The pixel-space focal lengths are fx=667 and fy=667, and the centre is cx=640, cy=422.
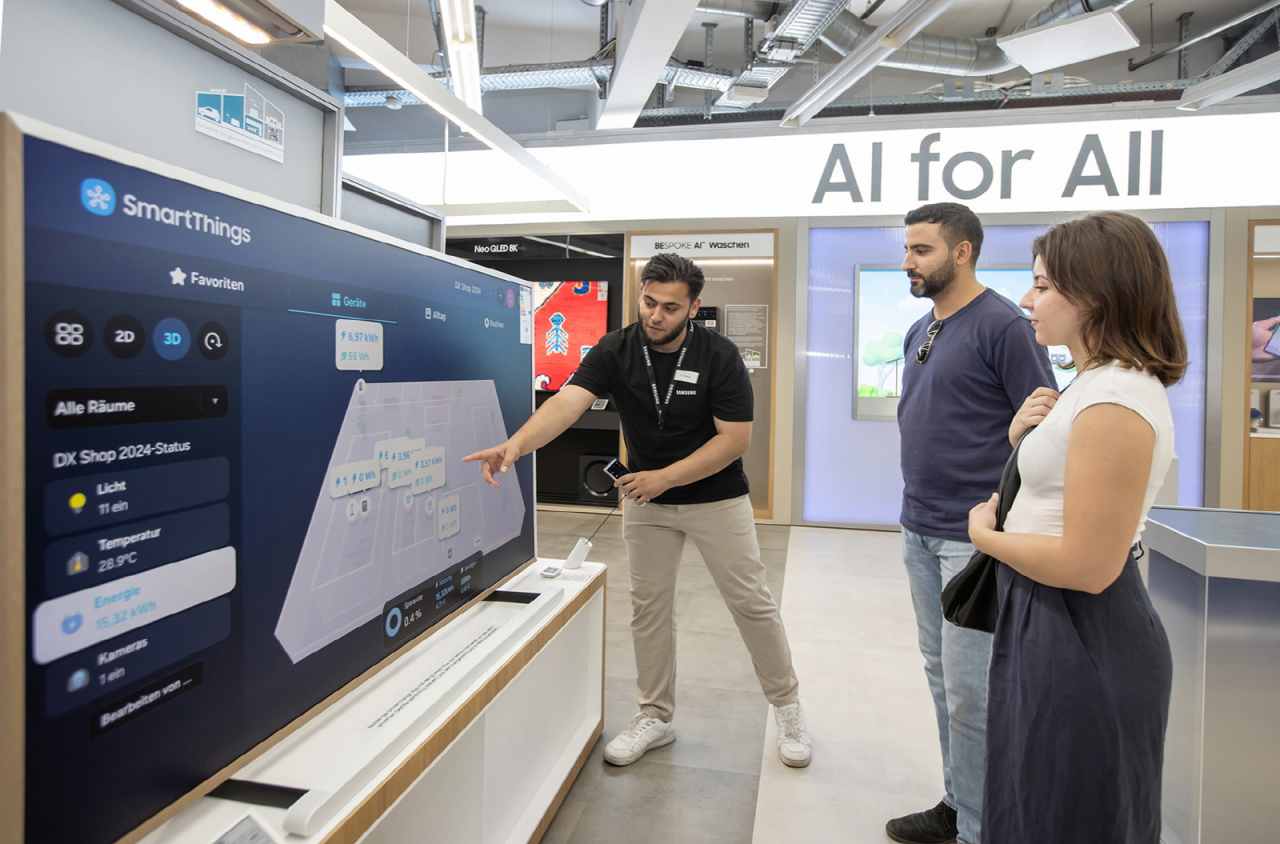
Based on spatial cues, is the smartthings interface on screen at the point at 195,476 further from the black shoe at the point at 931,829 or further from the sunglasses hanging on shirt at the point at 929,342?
the black shoe at the point at 931,829

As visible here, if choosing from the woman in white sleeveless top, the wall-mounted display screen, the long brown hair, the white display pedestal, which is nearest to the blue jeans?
the woman in white sleeveless top

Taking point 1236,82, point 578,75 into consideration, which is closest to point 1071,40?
point 1236,82

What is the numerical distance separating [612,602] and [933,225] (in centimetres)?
282

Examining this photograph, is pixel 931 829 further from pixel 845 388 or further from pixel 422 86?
pixel 845 388

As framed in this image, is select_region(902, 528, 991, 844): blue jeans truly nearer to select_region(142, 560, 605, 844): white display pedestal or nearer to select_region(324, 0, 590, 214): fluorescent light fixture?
select_region(142, 560, 605, 844): white display pedestal

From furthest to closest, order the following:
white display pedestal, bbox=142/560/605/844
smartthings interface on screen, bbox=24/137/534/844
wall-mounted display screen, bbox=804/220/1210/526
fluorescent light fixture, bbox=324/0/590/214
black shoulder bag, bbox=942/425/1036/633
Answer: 1. wall-mounted display screen, bbox=804/220/1210/526
2. fluorescent light fixture, bbox=324/0/590/214
3. black shoulder bag, bbox=942/425/1036/633
4. white display pedestal, bbox=142/560/605/844
5. smartthings interface on screen, bbox=24/137/534/844

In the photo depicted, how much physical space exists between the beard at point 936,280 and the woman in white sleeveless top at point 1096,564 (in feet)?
2.09

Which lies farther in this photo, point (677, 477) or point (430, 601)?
point (677, 477)

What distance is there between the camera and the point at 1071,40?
404 centimetres

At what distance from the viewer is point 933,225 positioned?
178cm

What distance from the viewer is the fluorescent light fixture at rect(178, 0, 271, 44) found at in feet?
4.28

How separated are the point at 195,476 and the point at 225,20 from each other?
1011mm

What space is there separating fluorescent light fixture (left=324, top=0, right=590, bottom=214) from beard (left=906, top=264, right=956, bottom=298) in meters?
1.60

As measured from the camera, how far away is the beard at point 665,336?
2139 millimetres
